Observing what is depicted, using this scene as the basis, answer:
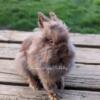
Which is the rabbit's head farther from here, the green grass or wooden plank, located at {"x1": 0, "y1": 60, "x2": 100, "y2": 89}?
the green grass

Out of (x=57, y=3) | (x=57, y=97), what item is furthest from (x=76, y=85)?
(x=57, y=3)

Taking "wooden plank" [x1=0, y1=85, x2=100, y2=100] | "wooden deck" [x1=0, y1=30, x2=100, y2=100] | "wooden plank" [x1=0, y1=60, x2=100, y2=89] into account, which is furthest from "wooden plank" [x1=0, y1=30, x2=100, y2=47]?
"wooden plank" [x1=0, y1=85, x2=100, y2=100]

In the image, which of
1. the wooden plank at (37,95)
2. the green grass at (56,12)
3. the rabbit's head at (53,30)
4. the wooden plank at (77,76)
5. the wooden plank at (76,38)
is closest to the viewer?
the rabbit's head at (53,30)

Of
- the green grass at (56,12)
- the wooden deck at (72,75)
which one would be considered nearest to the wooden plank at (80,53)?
the wooden deck at (72,75)

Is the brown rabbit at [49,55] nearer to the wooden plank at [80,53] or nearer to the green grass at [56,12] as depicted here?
the wooden plank at [80,53]

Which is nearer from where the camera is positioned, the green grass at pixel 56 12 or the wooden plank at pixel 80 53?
the wooden plank at pixel 80 53

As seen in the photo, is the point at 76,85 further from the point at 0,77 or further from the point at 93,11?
the point at 93,11
